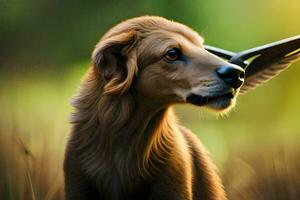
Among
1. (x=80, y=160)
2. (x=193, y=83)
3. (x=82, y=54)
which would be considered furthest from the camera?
(x=82, y=54)

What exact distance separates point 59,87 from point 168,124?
57 centimetres

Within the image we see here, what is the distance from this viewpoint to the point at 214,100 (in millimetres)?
2898

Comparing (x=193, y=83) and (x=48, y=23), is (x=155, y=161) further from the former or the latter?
(x=48, y=23)

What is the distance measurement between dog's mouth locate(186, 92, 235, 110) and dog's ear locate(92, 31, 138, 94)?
0.26m

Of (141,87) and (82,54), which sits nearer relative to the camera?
(141,87)

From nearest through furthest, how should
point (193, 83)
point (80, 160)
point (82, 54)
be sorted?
point (193, 83), point (80, 160), point (82, 54)

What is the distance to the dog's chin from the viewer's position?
2.88 metres

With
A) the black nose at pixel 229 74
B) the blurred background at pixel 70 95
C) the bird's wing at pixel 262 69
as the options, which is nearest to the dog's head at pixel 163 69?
the black nose at pixel 229 74

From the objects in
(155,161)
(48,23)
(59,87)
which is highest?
(48,23)

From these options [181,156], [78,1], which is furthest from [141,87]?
[78,1]

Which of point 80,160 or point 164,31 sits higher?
point 164,31

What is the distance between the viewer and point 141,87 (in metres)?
2.94

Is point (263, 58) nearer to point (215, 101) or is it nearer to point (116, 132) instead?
point (215, 101)

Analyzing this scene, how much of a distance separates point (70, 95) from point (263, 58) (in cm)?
90
